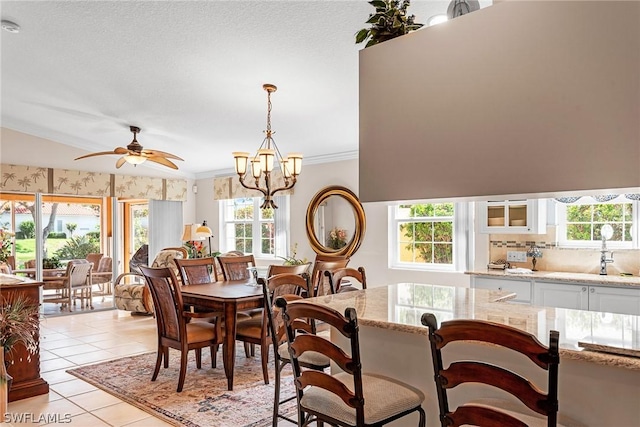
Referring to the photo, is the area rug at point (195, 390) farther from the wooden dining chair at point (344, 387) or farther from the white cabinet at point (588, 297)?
the white cabinet at point (588, 297)

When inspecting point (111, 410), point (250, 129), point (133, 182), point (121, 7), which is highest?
point (121, 7)

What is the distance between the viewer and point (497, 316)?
1953 millimetres

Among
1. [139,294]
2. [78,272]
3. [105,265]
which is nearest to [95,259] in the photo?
[105,265]

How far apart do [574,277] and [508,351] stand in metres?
2.55

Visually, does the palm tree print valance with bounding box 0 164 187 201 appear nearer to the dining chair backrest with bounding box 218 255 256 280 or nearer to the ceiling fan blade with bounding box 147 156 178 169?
the ceiling fan blade with bounding box 147 156 178 169

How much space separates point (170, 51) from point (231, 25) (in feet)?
2.83

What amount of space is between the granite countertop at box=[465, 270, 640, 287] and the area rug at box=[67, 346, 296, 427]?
7.40ft

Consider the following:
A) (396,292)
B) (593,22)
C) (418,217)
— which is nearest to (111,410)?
(396,292)

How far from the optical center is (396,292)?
9.05 feet

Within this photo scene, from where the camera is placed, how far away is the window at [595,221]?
13.4 feet

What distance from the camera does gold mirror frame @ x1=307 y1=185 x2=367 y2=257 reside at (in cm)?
609

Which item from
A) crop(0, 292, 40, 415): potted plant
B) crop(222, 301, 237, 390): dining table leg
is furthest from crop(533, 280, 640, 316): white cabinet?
crop(0, 292, 40, 415): potted plant

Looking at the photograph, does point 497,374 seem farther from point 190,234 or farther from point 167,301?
point 190,234

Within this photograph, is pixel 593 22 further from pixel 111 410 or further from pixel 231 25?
pixel 111 410
